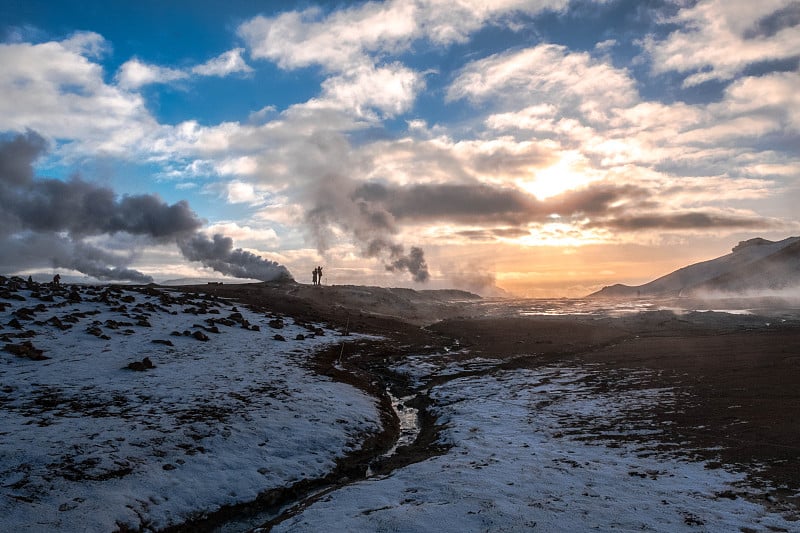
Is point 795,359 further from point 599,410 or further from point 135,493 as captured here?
point 135,493

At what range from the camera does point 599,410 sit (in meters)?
20.3

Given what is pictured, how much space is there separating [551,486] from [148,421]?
47.2 ft

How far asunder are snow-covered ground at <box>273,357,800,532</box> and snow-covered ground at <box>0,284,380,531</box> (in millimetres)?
3585

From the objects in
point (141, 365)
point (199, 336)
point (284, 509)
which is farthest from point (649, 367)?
point (199, 336)

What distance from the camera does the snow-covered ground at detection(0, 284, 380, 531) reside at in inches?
464

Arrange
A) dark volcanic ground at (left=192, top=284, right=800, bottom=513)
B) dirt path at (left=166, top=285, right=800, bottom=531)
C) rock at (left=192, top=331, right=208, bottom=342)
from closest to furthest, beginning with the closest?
dirt path at (left=166, top=285, right=800, bottom=531) < dark volcanic ground at (left=192, top=284, right=800, bottom=513) < rock at (left=192, top=331, right=208, bottom=342)

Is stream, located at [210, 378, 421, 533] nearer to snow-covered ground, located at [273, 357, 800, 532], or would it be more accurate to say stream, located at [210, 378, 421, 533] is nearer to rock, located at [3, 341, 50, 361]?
snow-covered ground, located at [273, 357, 800, 532]

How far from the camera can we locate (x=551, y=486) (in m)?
12.4

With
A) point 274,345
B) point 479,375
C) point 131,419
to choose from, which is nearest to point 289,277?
point 274,345

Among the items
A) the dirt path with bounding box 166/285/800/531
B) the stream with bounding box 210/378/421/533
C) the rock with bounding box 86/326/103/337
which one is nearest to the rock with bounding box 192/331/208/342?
the rock with bounding box 86/326/103/337

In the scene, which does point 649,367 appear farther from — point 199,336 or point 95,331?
point 95,331

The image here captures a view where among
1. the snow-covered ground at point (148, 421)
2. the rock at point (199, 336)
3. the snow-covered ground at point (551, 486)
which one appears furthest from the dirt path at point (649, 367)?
the rock at point (199, 336)

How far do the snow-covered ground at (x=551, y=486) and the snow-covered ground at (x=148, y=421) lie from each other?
3.58m

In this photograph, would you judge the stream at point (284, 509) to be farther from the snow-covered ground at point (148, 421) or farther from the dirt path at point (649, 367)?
the snow-covered ground at point (148, 421)
